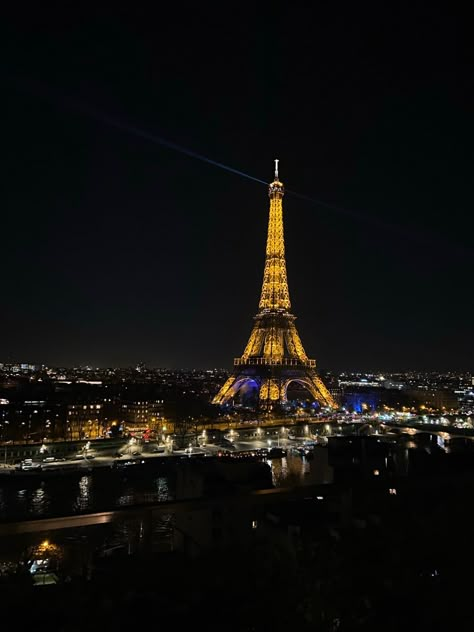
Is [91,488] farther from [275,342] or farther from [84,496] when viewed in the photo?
[275,342]

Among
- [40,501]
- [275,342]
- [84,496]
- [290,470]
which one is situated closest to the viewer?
[40,501]

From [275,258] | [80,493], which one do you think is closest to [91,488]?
[80,493]

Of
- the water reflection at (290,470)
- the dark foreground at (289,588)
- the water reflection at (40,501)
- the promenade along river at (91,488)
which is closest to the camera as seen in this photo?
the dark foreground at (289,588)

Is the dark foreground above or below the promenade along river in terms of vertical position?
above

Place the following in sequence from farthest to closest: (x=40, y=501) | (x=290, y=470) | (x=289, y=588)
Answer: (x=290, y=470) → (x=40, y=501) → (x=289, y=588)

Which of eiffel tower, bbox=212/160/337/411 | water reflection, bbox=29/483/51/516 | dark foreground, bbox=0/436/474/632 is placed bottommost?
water reflection, bbox=29/483/51/516

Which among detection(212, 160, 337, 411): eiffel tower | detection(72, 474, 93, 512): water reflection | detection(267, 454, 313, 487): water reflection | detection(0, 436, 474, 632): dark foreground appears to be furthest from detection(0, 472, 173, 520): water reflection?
detection(212, 160, 337, 411): eiffel tower

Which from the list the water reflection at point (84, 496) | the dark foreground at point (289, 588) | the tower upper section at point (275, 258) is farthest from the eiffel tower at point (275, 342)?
the dark foreground at point (289, 588)

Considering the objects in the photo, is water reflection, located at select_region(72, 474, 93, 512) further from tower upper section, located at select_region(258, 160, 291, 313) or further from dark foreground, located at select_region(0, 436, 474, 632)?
tower upper section, located at select_region(258, 160, 291, 313)

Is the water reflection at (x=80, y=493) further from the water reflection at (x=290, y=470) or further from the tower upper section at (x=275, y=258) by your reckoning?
the tower upper section at (x=275, y=258)
